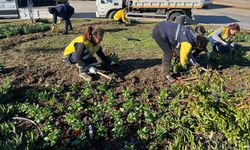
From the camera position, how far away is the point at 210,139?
500 centimetres

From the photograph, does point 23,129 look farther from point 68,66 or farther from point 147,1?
point 147,1

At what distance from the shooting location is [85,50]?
6.67 meters

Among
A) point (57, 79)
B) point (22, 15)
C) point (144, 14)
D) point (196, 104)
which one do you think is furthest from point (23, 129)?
point (22, 15)

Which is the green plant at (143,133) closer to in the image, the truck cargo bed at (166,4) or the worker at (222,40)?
the worker at (222,40)

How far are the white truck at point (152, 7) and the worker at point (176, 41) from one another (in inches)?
396

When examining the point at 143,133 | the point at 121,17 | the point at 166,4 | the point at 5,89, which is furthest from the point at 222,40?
the point at 166,4

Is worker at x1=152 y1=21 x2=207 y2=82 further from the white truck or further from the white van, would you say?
the white van

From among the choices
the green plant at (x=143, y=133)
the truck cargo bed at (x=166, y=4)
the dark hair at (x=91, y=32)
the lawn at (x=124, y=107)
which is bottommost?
the green plant at (x=143, y=133)

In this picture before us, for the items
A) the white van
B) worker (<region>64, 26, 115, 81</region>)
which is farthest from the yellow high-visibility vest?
the white van

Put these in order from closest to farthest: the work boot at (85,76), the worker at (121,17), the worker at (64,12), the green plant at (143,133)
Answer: the green plant at (143,133), the work boot at (85,76), the worker at (64,12), the worker at (121,17)

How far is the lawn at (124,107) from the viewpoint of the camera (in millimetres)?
4516

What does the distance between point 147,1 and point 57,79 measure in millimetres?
11211

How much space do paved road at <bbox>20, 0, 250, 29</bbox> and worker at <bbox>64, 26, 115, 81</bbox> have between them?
12360 mm

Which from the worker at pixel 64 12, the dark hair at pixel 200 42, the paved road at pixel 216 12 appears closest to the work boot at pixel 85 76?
the dark hair at pixel 200 42
